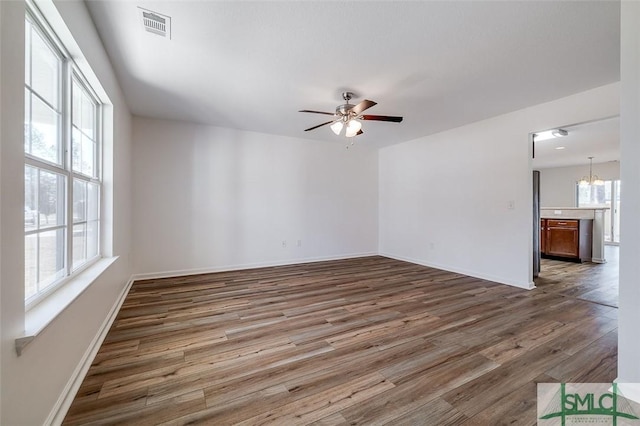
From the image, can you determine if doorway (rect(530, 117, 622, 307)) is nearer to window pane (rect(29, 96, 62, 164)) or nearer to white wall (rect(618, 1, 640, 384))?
white wall (rect(618, 1, 640, 384))

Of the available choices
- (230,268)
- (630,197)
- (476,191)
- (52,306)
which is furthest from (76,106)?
(476,191)

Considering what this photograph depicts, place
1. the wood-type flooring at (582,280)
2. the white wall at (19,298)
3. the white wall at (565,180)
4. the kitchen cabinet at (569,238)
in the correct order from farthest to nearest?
the white wall at (565,180), the kitchen cabinet at (569,238), the wood-type flooring at (582,280), the white wall at (19,298)

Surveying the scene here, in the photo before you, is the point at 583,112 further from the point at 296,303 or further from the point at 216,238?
the point at 216,238

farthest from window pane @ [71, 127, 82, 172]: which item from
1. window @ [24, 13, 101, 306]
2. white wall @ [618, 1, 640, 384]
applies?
white wall @ [618, 1, 640, 384]

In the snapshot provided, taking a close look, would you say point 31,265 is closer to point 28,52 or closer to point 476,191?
point 28,52

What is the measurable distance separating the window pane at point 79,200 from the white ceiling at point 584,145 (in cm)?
569

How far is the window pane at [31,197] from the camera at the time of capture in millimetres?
1357

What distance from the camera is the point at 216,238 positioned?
468 centimetres

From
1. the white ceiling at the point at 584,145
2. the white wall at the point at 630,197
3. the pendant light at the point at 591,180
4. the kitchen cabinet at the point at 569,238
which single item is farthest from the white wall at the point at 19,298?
the pendant light at the point at 591,180

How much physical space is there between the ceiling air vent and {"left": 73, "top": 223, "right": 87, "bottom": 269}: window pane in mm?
1655

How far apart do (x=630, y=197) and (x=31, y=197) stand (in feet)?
11.1

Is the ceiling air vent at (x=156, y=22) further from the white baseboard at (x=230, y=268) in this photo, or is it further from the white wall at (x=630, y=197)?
the white baseboard at (x=230, y=268)

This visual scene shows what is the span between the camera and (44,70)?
A: 5.31ft

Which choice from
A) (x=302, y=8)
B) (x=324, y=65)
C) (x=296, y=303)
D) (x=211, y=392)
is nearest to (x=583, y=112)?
(x=324, y=65)
